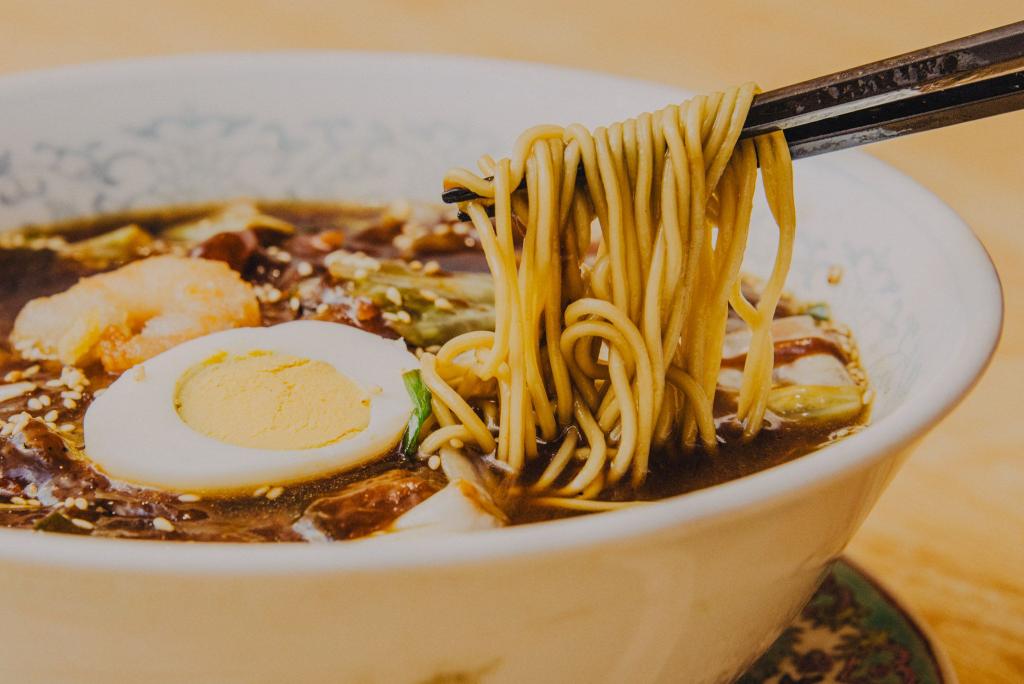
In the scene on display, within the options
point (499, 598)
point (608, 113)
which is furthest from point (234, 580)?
point (608, 113)

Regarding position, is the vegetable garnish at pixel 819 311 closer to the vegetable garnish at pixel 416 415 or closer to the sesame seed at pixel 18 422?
the vegetable garnish at pixel 416 415

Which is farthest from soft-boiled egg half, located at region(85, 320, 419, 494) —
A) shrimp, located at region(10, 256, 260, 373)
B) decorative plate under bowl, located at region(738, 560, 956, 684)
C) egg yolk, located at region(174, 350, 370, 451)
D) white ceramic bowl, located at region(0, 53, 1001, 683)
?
decorative plate under bowl, located at region(738, 560, 956, 684)

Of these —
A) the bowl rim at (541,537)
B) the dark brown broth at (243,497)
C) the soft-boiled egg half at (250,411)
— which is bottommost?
the dark brown broth at (243,497)

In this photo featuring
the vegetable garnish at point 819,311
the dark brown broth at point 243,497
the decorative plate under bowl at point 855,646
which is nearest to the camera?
the dark brown broth at point 243,497

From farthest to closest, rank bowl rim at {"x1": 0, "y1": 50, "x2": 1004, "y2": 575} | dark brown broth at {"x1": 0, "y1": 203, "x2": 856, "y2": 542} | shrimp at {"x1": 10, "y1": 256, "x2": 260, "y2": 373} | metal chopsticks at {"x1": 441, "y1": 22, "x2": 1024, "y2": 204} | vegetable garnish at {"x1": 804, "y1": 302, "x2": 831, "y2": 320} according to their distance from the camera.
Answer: vegetable garnish at {"x1": 804, "y1": 302, "x2": 831, "y2": 320}, shrimp at {"x1": 10, "y1": 256, "x2": 260, "y2": 373}, dark brown broth at {"x1": 0, "y1": 203, "x2": 856, "y2": 542}, metal chopsticks at {"x1": 441, "y1": 22, "x2": 1024, "y2": 204}, bowl rim at {"x1": 0, "y1": 50, "x2": 1004, "y2": 575}

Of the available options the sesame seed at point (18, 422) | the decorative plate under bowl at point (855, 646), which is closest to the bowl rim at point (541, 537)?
the decorative plate under bowl at point (855, 646)

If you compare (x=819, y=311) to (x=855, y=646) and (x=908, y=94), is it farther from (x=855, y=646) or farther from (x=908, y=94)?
(x=908, y=94)

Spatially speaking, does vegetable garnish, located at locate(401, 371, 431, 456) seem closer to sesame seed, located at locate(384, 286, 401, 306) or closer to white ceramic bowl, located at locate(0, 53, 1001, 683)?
sesame seed, located at locate(384, 286, 401, 306)
